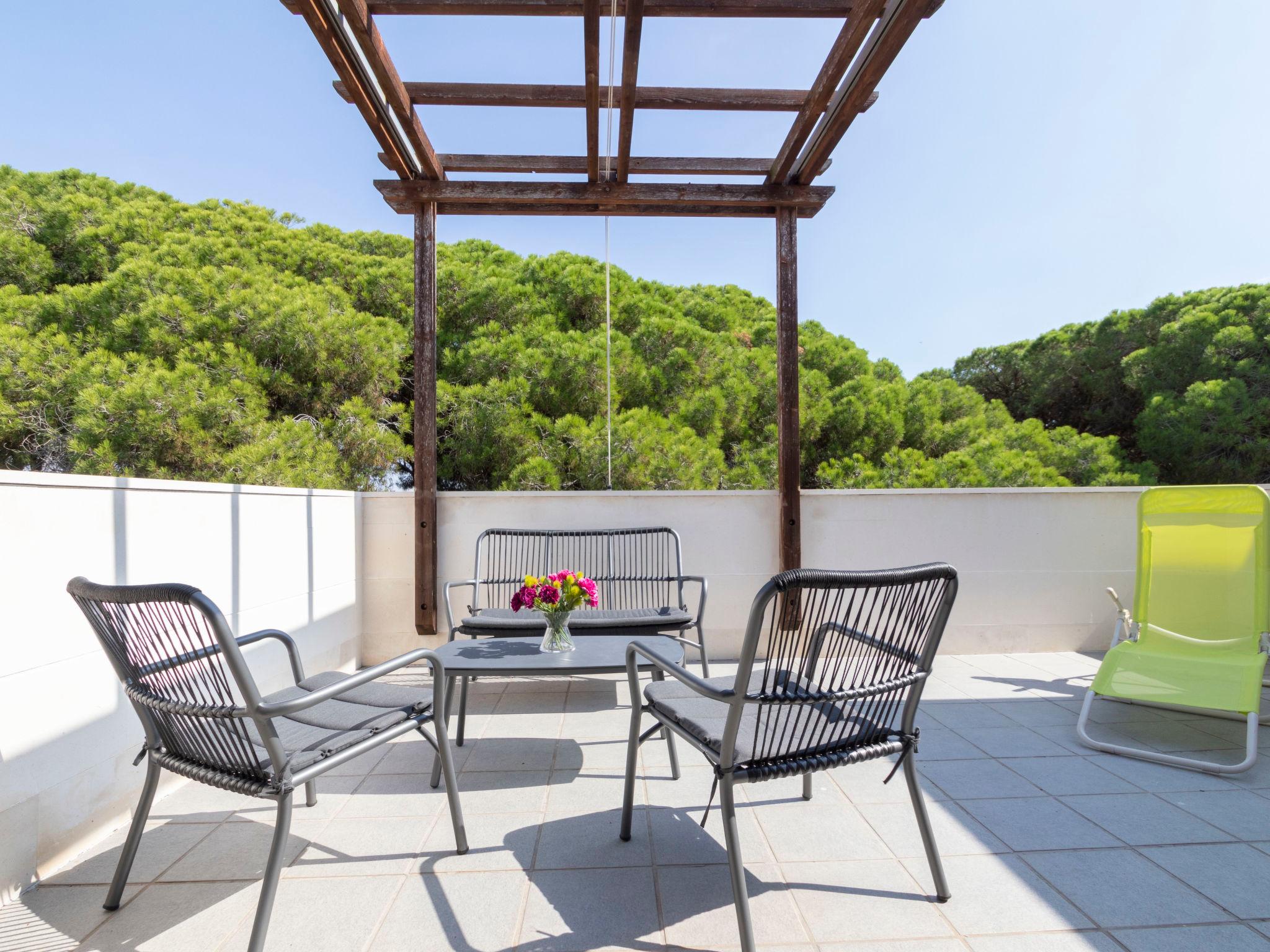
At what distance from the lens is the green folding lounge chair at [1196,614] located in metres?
2.45

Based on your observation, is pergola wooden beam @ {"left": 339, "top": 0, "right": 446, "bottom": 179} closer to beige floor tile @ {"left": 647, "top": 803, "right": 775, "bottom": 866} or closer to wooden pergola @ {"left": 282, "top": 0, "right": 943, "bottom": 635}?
wooden pergola @ {"left": 282, "top": 0, "right": 943, "bottom": 635}

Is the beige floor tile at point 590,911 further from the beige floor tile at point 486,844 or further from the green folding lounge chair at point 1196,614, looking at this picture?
the green folding lounge chair at point 1196,614

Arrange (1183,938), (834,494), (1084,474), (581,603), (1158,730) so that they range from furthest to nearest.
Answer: (1084,474)
(834,494)
(1158,730)
(581,603)
(1183,938)

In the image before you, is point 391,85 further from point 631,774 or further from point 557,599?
point 631,774

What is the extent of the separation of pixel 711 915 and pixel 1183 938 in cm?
96

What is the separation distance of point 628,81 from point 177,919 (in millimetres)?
2985

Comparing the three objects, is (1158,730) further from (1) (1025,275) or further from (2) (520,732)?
(1) (1025,275)

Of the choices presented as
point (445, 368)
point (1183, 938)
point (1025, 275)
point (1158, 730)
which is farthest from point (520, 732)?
point (1025, 275)

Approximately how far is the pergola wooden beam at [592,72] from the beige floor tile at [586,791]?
8.48ft

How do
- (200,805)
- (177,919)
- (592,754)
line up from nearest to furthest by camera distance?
1. (177,919)
2. (200,805)
3. (592,754)

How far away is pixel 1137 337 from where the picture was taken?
9.54 m

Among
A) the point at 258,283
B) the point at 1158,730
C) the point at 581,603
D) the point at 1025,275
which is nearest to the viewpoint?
the point at 581,603

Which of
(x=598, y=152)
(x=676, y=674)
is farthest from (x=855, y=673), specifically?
(x=598, y=152)

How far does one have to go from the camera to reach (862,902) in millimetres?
1559
